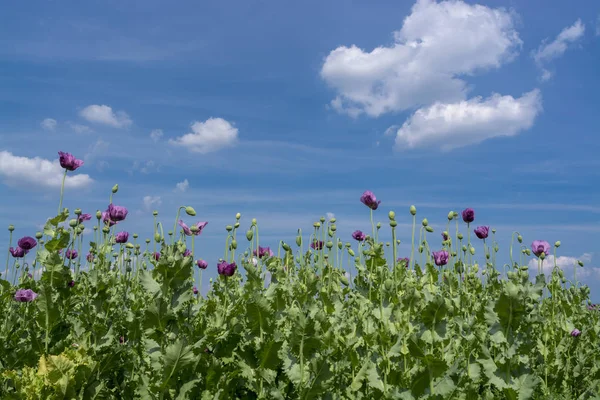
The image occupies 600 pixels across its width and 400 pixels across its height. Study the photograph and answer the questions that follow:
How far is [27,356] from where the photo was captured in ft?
15.2

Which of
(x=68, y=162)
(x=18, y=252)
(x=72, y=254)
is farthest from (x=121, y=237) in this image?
(x=18, y=252)

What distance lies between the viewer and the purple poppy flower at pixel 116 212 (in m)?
5.10

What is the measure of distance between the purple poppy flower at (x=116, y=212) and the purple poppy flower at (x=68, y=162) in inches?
17.4

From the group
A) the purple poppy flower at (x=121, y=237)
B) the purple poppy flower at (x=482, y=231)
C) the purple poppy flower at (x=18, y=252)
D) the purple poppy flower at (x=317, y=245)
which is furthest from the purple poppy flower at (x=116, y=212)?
the purple poppy flower at (x=482, y=231)

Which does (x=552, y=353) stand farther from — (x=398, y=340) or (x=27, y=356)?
(x=27, y=356)

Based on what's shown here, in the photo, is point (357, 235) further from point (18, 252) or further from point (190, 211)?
point (18, 252)

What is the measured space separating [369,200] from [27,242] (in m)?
4.26

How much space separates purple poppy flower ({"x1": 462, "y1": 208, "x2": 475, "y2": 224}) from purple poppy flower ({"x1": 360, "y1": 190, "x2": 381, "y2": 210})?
162 centimetres

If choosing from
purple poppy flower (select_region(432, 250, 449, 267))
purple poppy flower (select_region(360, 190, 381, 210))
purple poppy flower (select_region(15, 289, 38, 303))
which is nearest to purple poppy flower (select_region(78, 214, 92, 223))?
purple poppy flower (select_region(15, 289, 38, 303))

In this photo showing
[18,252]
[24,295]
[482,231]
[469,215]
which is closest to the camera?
[24,295]

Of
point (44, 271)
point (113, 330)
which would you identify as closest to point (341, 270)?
point (113, 330)

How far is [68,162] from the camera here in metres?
4.93

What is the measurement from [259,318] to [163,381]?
723mm

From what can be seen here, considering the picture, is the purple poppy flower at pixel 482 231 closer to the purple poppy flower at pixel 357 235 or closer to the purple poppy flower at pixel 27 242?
the purple poppy flower at pixel 357 235
